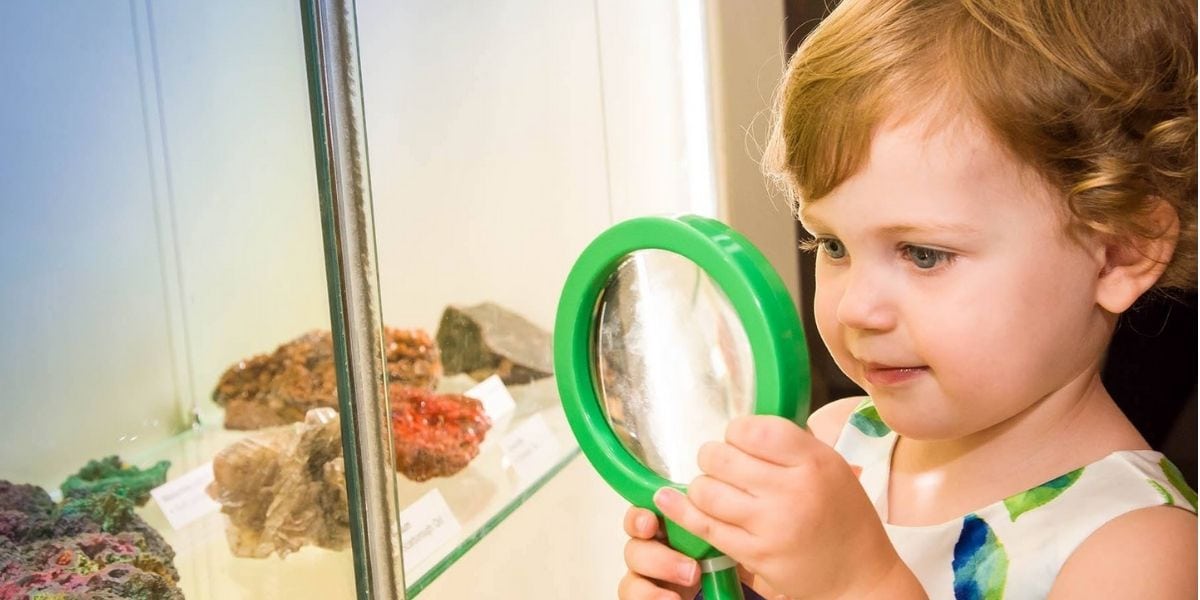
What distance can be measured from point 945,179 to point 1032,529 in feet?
0.67

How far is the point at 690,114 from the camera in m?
0.89

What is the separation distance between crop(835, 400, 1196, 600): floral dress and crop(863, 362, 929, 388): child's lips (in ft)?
0.37

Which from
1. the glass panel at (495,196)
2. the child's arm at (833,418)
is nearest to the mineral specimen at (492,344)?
the glass panel at (495,196)

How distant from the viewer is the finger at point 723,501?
1.45ft

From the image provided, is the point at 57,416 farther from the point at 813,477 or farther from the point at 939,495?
the point at 939,495

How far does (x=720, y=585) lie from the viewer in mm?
473

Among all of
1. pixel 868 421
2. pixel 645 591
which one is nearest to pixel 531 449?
pixel 868 421

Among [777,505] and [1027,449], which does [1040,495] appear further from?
[777,505]

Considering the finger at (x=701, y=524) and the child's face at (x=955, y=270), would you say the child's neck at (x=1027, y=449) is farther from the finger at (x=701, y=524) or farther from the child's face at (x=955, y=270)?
the finger at (x=701, y=524)

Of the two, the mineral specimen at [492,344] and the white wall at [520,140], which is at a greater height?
the white wall at [520,140]

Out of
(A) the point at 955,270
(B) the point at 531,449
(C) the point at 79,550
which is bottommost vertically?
(B) the point at 531,449

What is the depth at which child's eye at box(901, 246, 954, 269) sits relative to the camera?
51cm

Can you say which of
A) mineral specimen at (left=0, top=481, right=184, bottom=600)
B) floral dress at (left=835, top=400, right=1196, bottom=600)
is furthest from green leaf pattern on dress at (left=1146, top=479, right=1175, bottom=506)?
mineral specimen at (left=0, top=481, right=184, bottom=600)

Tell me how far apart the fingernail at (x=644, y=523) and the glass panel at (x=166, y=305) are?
192 mm
